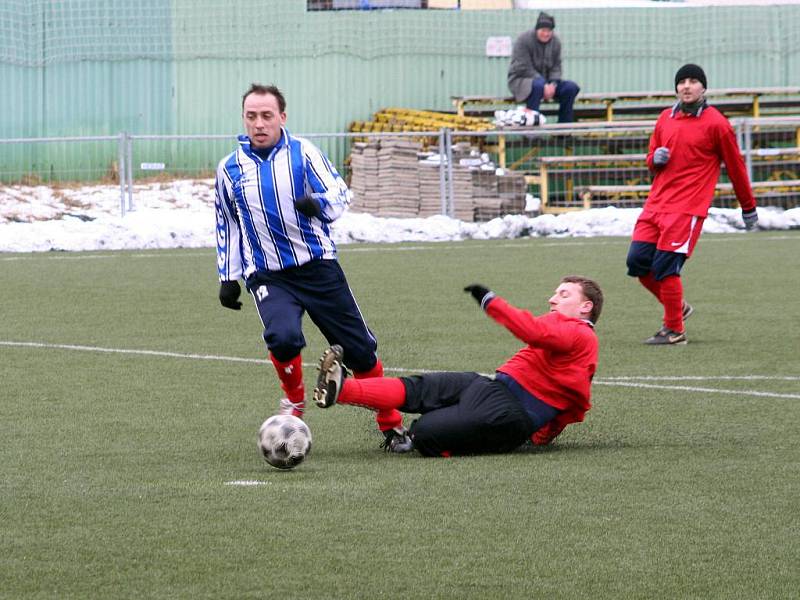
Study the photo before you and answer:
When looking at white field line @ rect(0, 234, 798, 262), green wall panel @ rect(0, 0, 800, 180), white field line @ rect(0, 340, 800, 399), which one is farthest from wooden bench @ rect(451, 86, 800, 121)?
white field line @ rect(0, 340, 800, 399)

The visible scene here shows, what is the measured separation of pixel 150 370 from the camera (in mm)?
10461

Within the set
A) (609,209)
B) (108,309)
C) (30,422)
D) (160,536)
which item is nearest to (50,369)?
(30,422)

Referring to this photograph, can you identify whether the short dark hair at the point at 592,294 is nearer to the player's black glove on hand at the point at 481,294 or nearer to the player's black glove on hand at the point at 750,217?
the player's black glove on hand at the point at 481,294

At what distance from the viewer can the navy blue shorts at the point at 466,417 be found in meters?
7.27

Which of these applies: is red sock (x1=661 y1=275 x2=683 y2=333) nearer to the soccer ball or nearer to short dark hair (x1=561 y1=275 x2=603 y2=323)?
short dark hair (x1=561 y1=275 x2=603 y2=323)

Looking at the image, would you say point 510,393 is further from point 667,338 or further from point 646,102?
point 646,102

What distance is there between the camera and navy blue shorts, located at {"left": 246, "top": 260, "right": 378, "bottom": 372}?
308 inches

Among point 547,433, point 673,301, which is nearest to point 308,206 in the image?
point 547,433

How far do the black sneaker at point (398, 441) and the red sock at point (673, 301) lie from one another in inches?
176

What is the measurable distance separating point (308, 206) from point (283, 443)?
114cm

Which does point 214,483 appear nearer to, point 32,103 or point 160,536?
point 160,536

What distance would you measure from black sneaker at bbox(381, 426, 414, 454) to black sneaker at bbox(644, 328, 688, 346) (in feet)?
14.6

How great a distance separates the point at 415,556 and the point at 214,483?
1517 mm

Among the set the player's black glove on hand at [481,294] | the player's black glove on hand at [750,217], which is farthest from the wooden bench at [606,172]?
the player's black glove on hand at [481,294]
